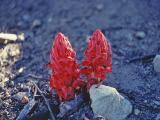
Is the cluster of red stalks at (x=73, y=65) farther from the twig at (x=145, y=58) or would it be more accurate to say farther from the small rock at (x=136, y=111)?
the twig at (x=145, y=58)

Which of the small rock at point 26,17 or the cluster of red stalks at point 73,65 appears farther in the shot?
the small rock at point 26,17

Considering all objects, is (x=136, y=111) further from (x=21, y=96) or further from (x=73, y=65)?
(x=21, y=96)

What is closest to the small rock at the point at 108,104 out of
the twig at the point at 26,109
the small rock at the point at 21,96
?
the twig at the point at 26,109

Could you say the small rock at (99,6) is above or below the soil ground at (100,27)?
above

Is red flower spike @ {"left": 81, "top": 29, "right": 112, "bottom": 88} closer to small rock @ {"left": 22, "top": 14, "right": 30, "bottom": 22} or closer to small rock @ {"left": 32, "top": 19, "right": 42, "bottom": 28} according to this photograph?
small rock @ {"left": 32, "top": 19, "right": 42, "bottom": 28}

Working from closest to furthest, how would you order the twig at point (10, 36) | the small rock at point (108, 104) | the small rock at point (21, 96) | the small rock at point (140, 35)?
the small rock at point (108, 104) < the small rock at point (21, 96) < the twig at point (10, 36) < the small rock at point (140, 35)

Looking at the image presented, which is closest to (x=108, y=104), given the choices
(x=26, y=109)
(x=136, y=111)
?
(x=136, y=111)

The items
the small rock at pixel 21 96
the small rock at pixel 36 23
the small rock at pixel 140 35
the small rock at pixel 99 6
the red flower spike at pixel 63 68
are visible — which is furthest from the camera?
the small rock at pixel 99 6

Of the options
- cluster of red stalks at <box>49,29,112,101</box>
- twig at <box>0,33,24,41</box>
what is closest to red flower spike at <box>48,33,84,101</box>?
cluster of red stalks at <box>49,29,112,101</box>
